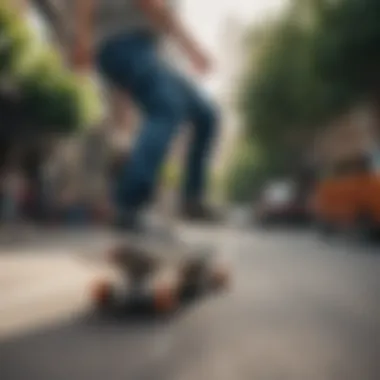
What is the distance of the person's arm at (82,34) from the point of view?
5.65 feet

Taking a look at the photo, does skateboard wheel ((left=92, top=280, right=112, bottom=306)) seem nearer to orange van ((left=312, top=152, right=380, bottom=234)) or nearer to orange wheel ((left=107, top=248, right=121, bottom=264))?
orange wheel ((left=107, top=248, right=121, bottom=264))

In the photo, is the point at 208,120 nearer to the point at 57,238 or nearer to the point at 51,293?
the point at 51,293

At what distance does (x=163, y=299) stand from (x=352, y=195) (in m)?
3.88

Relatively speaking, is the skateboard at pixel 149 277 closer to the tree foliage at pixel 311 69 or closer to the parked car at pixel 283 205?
the tree foliage at pixel 311 69

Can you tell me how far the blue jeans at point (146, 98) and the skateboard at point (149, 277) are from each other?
15 centimetres

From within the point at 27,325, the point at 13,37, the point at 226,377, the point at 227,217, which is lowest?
the point at 226,377

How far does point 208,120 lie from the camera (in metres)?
2.07

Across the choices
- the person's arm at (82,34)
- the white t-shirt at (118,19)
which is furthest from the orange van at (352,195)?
the person's arm at (82,34)

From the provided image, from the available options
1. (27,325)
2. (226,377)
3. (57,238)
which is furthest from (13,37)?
(57,238)

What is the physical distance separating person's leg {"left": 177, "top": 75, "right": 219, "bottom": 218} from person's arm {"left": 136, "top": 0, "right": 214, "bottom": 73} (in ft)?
0.36

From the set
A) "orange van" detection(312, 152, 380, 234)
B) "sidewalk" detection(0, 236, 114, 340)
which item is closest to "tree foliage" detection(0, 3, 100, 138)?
"sidewalk" detection(0, 236, 114, 340)

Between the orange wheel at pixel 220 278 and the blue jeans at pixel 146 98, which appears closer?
the blue jeans at pixel 146 98

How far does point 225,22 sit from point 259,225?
209 inches

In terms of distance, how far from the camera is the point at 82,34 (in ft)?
5.71
